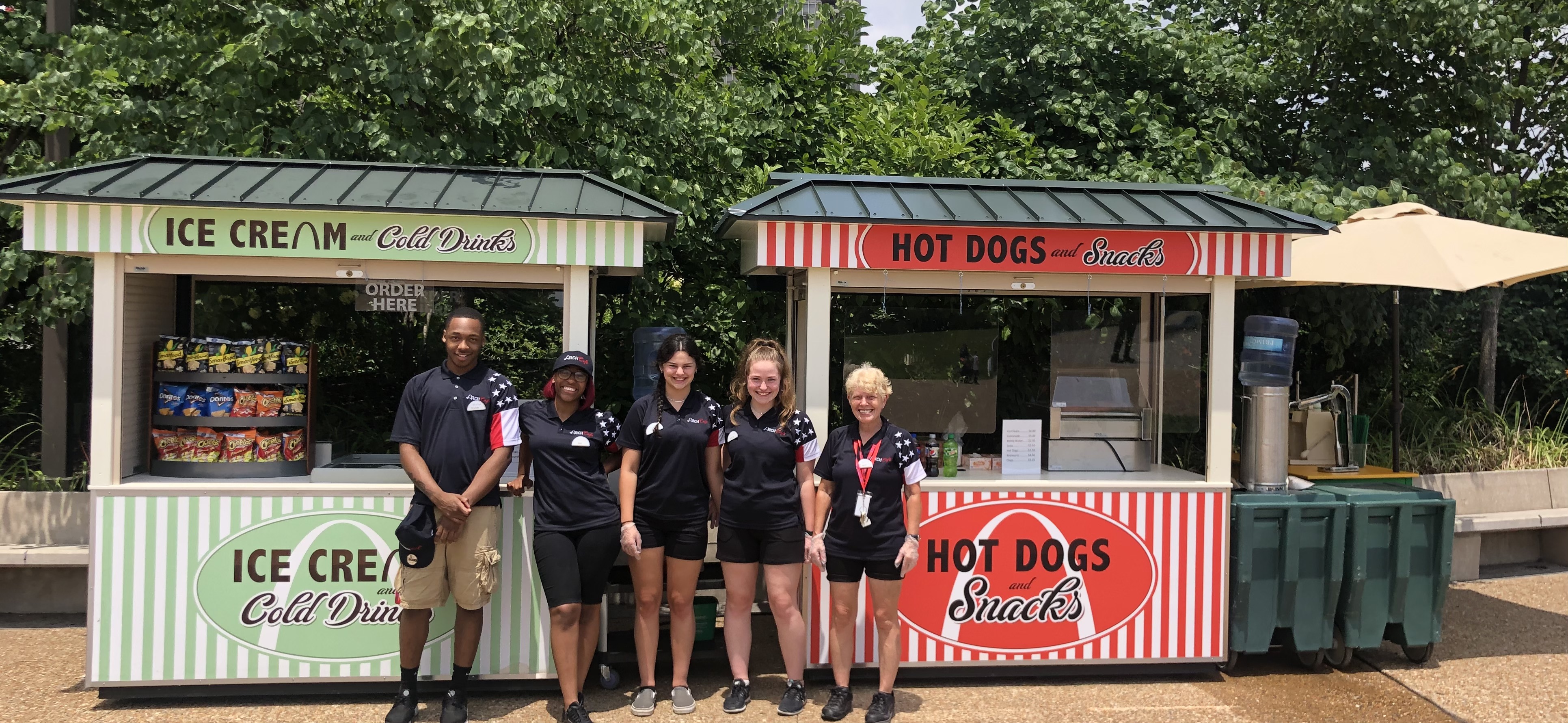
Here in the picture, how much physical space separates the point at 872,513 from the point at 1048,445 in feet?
5.61

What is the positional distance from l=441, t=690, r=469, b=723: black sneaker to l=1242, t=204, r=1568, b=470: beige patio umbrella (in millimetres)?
4708

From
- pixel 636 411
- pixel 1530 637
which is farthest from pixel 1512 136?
pixel 636 411

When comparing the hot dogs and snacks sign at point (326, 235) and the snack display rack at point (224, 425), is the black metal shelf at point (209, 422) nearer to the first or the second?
the snack display rack at point (224, 425)

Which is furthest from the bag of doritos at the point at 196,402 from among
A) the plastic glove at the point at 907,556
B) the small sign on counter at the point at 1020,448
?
the small sign on counter at the point at 1020,448

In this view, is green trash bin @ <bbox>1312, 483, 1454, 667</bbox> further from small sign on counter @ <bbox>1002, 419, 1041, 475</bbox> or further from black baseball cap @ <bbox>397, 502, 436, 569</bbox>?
black baseball cap @ <bbox>397, 502, 436, 569</bbox>

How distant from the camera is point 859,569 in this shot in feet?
14.7

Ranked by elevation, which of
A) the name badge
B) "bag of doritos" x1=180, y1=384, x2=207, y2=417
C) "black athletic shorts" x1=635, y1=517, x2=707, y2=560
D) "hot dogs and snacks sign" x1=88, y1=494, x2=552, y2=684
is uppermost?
"bag of doritos" x1=180, y1=384, x2=207, y2=417

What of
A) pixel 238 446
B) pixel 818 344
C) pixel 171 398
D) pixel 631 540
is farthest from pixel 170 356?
pixel 818 344

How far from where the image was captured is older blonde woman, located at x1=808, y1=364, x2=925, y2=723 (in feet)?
14.4

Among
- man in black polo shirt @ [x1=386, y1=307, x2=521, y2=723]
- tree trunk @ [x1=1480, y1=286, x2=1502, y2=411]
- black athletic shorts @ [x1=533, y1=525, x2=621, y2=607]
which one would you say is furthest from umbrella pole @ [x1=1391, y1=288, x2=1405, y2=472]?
man in black polo shirt @ [x1=386, y1=307, x2=521, y2=723]

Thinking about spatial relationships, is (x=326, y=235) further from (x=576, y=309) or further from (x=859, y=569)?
(x=859, y=569)

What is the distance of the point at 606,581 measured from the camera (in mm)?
4668

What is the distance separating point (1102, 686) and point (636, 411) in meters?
2.73

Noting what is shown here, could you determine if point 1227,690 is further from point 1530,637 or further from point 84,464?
point 84,464
